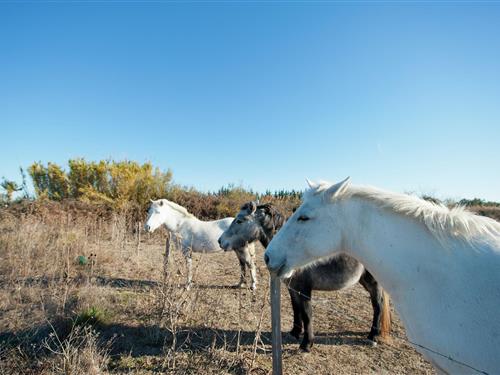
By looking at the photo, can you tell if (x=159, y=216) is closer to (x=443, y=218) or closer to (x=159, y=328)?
(x=159, y=328)

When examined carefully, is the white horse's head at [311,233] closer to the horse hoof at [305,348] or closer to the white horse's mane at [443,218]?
the white horse's mane at [443,218]

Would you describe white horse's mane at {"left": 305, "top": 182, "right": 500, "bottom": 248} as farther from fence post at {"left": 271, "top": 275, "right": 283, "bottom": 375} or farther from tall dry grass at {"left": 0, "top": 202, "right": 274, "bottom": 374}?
tall dry grass at {"left": 0, "top": 202, "right": 274, "bottom": 374}

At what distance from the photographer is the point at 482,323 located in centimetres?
154

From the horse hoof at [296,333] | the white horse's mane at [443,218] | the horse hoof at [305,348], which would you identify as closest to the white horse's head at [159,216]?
the horse hoof at [296,333]

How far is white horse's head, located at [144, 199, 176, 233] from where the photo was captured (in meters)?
7.98

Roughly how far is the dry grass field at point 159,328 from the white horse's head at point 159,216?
1481 mm

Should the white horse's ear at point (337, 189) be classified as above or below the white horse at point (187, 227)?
above

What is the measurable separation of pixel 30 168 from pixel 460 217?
66.9ft

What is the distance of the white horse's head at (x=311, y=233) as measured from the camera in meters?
2.21

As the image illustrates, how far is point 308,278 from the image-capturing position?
413cm

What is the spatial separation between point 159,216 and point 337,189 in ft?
22.6

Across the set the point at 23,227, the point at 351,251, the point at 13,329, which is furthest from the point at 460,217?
the point at 23,227

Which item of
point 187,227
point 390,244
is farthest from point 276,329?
point 187,227

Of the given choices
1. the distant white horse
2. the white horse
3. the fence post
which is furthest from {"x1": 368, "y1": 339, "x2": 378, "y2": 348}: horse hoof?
the white horse
